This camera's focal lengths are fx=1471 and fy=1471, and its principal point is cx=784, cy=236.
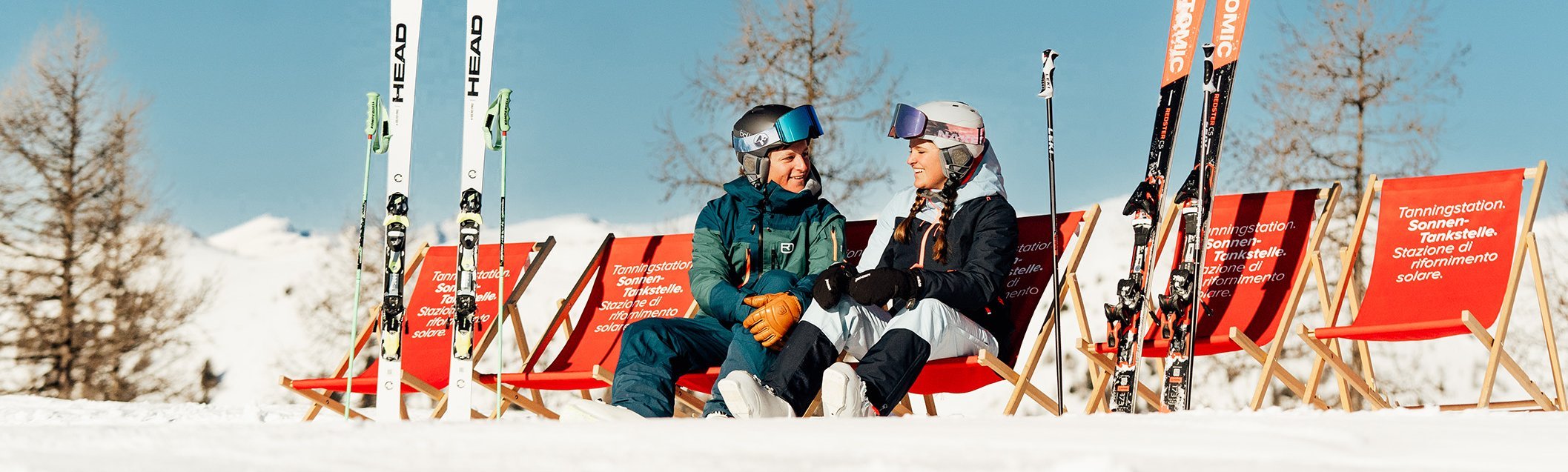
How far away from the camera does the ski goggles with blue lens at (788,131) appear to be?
476 cm

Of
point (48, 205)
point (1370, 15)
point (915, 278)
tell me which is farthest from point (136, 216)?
point (915, 278)

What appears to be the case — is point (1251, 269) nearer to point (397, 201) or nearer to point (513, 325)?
point (513, 325)

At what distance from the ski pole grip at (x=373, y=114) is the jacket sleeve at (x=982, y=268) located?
2.28m

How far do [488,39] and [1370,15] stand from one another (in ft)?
19.9

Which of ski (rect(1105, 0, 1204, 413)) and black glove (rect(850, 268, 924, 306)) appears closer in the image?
black glove (rect(850, 268, 924, 306))

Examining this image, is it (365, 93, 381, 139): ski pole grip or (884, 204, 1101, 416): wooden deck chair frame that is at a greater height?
(365, 93, 381, 139): ski pole grip

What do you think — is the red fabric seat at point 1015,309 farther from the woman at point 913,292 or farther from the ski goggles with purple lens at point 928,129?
the ski goggles with purple lens at point 928,129

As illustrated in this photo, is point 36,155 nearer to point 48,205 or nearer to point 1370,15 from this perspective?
point 48,205

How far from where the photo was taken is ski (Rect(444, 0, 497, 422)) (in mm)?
5266

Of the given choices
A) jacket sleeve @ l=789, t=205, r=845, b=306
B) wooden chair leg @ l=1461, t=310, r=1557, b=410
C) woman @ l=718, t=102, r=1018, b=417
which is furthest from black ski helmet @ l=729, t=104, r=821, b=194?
wooden chair leg @ l=1461, t=310, r=1557, b=410

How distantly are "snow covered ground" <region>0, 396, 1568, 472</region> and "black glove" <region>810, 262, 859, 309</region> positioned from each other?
1.16 m

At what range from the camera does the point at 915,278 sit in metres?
4.04

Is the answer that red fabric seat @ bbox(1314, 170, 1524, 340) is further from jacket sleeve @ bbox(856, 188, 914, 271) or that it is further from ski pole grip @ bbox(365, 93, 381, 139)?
ski pole grip @ bbox(365, 93, 381, 139)

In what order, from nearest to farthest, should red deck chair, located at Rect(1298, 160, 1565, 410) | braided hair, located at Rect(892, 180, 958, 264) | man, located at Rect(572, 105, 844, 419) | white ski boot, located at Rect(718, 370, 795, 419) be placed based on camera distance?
white ski boot, located at Rect(718, 370, 795, 419)
man, located at Rect(572, 105, 844, 419)
braided hair, located at Rect(892, 180, 958, 264)
red deck chair, located at Rect(1298, 160, 1565, 410)
